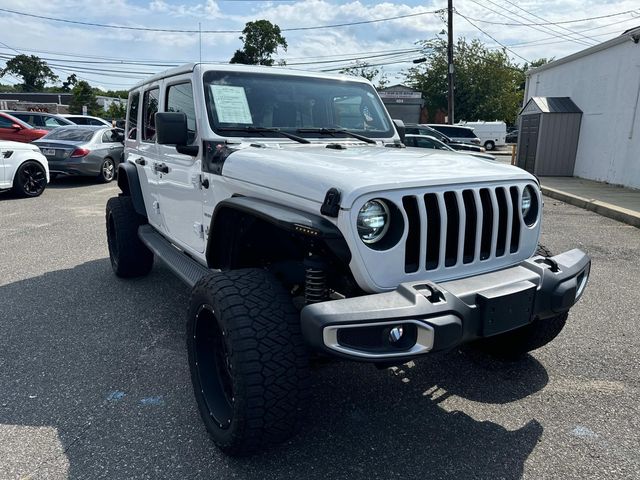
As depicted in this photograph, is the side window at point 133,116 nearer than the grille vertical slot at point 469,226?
No

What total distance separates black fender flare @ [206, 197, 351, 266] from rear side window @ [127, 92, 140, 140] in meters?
2.74

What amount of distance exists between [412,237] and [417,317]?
45cm

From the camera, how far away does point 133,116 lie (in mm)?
5059

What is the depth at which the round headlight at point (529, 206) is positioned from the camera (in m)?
2.74

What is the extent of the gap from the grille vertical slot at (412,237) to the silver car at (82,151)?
10.4 m

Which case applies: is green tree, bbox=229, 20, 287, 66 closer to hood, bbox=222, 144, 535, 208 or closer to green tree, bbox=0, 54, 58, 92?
hood, bbox=222, 144, 535, 208

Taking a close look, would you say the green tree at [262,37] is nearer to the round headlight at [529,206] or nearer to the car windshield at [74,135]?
the car windshield at [74,135]

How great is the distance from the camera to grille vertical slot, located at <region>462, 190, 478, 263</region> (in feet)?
7.85

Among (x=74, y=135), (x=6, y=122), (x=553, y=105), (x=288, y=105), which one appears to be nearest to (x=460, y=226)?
(x=288, y=105)

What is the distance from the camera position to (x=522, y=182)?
2633 mm

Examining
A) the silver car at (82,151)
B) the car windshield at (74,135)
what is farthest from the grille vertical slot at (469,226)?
the car windshield at (74,135)

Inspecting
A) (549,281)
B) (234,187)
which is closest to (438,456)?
(549,281)

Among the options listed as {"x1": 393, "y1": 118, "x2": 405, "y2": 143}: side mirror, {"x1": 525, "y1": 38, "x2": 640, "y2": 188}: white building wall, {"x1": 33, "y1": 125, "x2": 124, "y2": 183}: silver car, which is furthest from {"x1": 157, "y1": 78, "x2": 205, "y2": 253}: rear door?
{"x1": 525, "y1": 38, "x2": 640, "y2": 188}: white building wall

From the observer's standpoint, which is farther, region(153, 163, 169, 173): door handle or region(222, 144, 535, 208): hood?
region(153, 163, 169, 173): door handle
